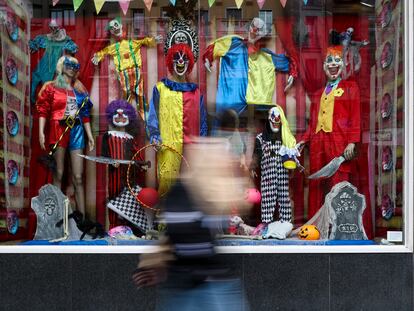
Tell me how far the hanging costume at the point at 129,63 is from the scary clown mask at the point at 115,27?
0.09m

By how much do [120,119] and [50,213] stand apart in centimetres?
111

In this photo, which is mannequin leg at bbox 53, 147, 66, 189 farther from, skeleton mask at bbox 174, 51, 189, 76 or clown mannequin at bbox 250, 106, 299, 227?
clown mannequin at bbox 250, 106, 299, 227

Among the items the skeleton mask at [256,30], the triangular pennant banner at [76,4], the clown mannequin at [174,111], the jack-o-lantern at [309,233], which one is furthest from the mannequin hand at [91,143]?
the jack-o-lantern at [309,233]

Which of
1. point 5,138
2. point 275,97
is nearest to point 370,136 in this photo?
point 275,97

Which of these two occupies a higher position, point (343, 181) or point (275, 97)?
point (275, 97)

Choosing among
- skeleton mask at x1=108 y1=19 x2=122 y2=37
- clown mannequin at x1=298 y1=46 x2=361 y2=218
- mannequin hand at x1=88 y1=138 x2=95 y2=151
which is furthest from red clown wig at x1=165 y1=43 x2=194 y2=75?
clown mannequin at x1=298 y1=46 x2=361 y2=218

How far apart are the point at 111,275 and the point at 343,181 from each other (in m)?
2.33

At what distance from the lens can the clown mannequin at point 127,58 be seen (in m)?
6.49

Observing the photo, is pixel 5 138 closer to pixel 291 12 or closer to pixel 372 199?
pixel 291 12

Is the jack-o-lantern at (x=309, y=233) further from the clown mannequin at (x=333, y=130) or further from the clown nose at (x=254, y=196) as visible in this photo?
the clown nose at (x=254, y=196)

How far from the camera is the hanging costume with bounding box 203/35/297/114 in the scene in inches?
254

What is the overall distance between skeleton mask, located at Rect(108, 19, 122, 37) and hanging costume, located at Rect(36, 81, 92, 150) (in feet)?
2.22

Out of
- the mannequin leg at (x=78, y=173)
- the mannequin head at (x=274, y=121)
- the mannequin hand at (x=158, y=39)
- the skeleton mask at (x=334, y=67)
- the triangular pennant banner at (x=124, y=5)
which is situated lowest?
the mannequin leg at (x=78, y=173)

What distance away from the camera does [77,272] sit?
609 centimetres
